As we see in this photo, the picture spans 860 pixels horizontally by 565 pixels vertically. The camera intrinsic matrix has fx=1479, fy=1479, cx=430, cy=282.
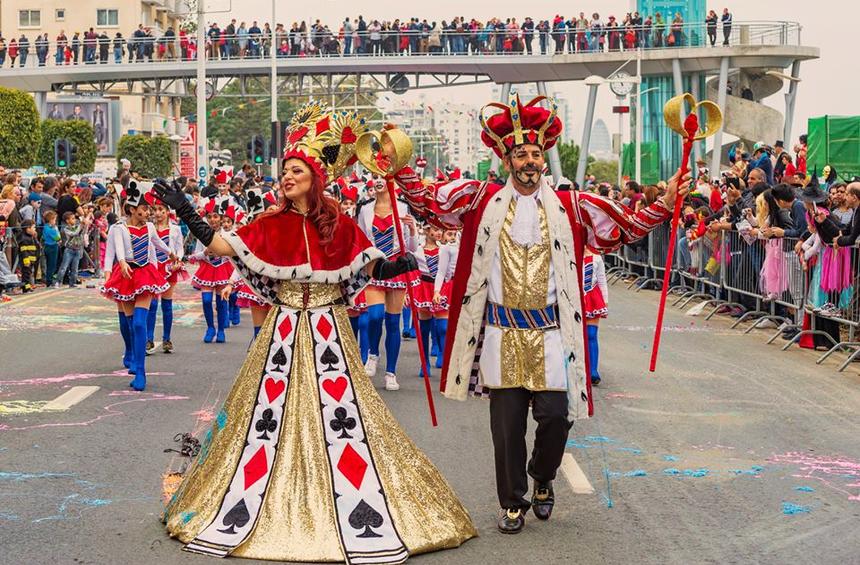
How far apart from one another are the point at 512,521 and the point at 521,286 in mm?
1198

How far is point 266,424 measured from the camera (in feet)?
24.0

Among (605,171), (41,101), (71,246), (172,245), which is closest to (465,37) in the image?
(41,101)

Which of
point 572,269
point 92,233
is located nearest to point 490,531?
point 572,269

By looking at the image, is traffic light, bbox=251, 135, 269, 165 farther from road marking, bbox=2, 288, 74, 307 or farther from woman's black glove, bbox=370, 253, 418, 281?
woman's black glove, bbox=370, 253, 418, 281

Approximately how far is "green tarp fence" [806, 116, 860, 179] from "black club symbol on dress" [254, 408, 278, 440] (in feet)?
60.2

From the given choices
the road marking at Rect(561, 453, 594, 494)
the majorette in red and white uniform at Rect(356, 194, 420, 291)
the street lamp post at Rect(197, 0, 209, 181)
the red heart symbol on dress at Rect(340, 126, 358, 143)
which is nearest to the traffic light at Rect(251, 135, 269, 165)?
the street lamp post at Rect(197, 0, 209, 181)

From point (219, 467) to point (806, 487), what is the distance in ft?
12.0

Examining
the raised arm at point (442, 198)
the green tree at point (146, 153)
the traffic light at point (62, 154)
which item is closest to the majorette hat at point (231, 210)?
the raised arm at point (442, 198)

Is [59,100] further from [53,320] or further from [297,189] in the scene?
[297,189]

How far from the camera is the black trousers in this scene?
7562 mm

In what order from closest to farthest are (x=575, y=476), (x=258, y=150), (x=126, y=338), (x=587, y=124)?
(x=575, y=476)
(x=126, y=338)
(x=258, y=150)
(x=587, y=124)

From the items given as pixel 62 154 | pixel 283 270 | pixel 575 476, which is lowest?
pixel 575 476

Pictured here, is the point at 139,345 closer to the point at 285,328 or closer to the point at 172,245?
the point at 172,245

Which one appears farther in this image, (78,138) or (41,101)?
(41,101)
